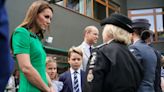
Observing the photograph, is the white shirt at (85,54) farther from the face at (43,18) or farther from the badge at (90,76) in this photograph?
the face at (43,18)

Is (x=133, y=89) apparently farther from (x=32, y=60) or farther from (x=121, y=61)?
(x=32, y=60)

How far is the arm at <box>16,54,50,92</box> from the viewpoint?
2.12 metres

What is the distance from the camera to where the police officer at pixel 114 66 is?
107 inches

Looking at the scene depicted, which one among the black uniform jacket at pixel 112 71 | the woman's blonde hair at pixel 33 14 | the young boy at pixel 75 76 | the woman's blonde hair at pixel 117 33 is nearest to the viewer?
the woman's blonde hair at pixel 33 14

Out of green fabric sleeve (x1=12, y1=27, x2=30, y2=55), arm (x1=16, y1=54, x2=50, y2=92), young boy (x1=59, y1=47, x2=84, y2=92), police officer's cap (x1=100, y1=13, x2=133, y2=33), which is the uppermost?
police officer's cap (x1=100, y1=13, x2=133, y2=33)

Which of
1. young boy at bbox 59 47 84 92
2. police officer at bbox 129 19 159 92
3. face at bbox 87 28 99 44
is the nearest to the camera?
police officer at bbox 129 19 159 92

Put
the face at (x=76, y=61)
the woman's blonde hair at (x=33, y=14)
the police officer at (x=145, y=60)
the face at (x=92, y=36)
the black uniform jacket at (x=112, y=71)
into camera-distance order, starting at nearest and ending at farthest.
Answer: the woman's blonde hair at (x=33, y=14)
the black uniform jacket at (x=112, y=71)
the police officer at (x=145, y=60)
the face at (x=76, y=61)
the face at (x=92, y=36)

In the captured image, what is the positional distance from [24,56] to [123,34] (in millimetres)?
1121

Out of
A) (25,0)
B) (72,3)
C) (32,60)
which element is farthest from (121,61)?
(72,3)

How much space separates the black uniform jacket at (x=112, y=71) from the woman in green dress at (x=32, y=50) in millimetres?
513

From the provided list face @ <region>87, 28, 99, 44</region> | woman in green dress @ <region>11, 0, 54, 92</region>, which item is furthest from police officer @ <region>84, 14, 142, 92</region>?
face @ <region>87, 28, 99, 44</region>

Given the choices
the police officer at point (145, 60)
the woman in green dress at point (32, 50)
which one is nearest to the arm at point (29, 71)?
the woman in green dress at point (32, 50)

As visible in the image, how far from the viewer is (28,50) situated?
2207mm

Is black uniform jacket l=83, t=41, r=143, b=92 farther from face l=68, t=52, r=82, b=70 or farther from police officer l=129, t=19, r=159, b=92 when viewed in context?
face l=68, t=52, r=82, b=70
